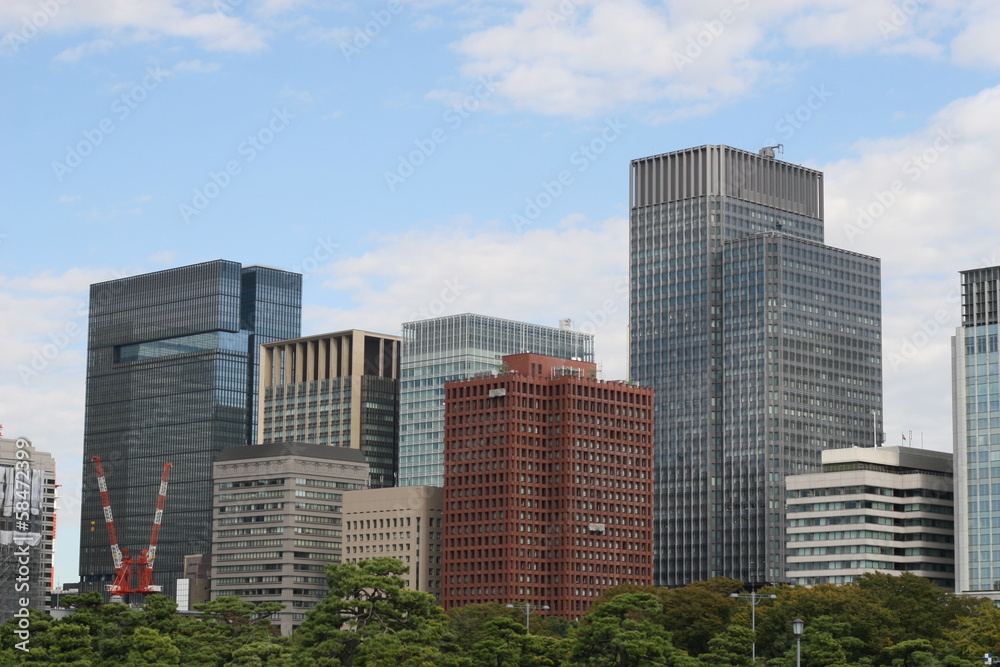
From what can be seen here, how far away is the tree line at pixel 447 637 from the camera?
150 meters

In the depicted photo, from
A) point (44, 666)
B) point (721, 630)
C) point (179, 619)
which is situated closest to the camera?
point (44, 666)

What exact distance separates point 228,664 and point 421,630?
22.7 meters

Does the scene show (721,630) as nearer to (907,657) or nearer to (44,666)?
(907,657)

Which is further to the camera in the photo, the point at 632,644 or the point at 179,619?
the point at 179,619

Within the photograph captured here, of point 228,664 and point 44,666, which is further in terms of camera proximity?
point 228,664

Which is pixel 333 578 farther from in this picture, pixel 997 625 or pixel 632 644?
pixel 997 625

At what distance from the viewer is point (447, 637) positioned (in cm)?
16238

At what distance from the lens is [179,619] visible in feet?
571

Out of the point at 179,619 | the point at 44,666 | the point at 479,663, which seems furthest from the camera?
the point at 179,619

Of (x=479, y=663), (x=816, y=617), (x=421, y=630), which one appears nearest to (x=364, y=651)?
(x=421, y=630)

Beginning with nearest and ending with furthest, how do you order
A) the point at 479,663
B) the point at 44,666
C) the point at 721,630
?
the point at 44,666 → the point at 479,663 → the point at 721,630

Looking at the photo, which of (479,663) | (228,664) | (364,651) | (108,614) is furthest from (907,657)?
(108,614)

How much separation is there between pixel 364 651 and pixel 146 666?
22.3 m

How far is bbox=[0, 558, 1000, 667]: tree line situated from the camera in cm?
14962
